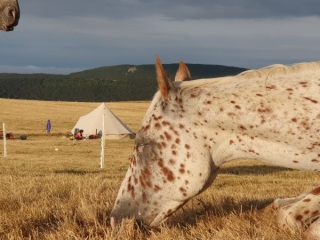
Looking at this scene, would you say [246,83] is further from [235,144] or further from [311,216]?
[311,216]

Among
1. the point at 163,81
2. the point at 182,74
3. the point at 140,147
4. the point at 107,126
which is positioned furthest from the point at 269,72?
the point at 107,126

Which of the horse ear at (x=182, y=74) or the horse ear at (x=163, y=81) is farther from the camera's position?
the horse ear at (x=182, y=74)

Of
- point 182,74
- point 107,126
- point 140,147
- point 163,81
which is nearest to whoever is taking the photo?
point 163,81

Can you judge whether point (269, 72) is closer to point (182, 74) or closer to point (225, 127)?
point (225, 127)

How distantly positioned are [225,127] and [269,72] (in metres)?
0.65

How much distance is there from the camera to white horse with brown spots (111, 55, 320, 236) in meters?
4.87

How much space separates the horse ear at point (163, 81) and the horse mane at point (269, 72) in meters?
0.19

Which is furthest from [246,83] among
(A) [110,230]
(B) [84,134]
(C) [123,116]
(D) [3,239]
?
(C) [123,116]

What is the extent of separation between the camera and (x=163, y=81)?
4.81 meters

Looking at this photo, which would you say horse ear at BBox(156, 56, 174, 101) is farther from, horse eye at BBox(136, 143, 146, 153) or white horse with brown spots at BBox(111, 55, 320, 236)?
horse eye at BBox(136, 143, 146, 153)

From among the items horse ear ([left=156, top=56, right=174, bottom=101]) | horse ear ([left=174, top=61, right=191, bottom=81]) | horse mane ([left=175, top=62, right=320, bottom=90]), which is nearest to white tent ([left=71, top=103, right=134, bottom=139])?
horse ear ([left=174, top=61, right=191, bottom=81])

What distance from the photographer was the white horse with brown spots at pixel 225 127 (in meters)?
4.87

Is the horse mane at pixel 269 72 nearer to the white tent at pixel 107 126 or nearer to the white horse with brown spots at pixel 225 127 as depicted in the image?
the white horse with brown spots at pixel 225 127

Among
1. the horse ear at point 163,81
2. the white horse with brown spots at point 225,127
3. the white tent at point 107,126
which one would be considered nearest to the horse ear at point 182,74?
the white horse with brown spots at point 225,127
